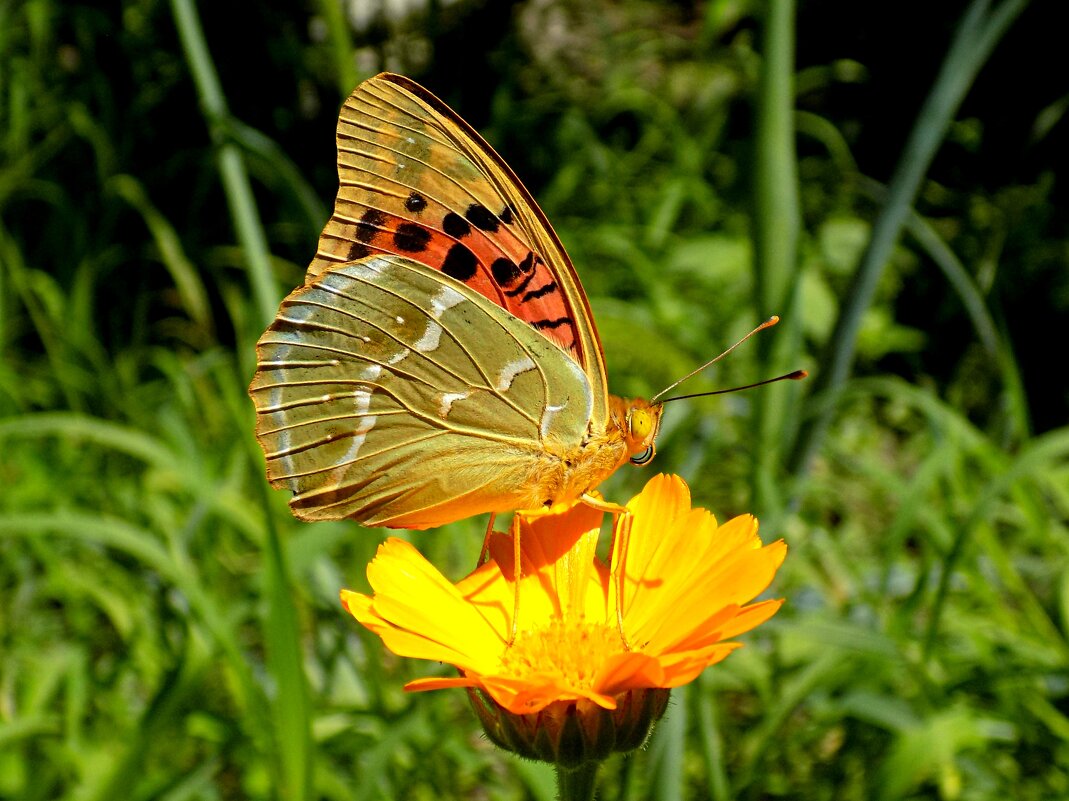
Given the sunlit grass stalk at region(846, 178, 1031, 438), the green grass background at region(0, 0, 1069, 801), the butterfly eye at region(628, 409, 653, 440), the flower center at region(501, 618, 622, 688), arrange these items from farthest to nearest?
the sunlit grass stalk at region(846, 178, 1031, 438) < the green grass background at region(0, 0, 1069, 801) < the butterfly eye at region(628, 409, 653, 440) < the flower center at region(501, 618, 622, 688)

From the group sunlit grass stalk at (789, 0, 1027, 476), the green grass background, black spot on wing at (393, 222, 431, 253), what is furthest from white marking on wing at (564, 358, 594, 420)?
sunlit grass stalk at (789, 0, 1027, 476)

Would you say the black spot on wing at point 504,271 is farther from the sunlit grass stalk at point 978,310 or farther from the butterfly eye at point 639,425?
the sunlit grass stalk at point 978,310

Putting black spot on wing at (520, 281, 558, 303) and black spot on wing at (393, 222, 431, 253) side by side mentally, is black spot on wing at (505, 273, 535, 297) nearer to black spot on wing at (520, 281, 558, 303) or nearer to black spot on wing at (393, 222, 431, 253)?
black spot on wing at (520, 281, 558, 303)

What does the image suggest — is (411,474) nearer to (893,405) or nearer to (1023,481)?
(1023,481)

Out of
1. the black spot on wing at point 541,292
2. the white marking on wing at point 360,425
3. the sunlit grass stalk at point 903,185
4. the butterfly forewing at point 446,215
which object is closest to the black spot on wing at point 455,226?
the butterfly forewing at point 446,215

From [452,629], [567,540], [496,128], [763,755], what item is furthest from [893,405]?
[452,629]

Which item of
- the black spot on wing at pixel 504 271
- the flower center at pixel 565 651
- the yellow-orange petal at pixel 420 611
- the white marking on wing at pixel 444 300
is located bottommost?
the flower center at pixel 565 651

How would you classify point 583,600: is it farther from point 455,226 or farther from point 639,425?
point 455,226
